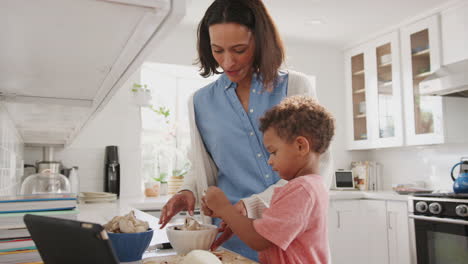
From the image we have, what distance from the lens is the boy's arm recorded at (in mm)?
896

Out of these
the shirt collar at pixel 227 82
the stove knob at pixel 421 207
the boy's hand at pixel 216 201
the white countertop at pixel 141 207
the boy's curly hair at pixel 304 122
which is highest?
the shirt collar at pixel 227 82

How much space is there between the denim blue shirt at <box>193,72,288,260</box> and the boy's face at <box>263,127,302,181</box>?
0.16 meters

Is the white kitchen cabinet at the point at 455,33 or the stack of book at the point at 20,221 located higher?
the white kitchen cabinet at the point at 455,33

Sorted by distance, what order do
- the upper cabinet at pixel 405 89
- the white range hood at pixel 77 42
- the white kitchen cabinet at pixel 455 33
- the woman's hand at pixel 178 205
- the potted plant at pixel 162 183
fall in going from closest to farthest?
the white range hood at pixel 77 42 → the woman's hand at pixel 178 205 → the white kitchen cabinet at pixel 455 33 → the upper cabinet at pixel 405 89 → the potted plant at pixel 162 183

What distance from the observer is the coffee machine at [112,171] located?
331 cm

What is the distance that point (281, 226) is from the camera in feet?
2.76

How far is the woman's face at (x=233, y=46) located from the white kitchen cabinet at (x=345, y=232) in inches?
109

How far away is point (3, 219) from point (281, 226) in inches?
20.8

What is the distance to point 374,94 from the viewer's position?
4.14 metres

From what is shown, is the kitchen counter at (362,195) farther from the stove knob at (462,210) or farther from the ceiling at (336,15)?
the ceiling at (336,15)

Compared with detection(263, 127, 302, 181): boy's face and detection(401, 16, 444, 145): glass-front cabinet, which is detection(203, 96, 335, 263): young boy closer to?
detection(263, 127, 302, 181): boy's face

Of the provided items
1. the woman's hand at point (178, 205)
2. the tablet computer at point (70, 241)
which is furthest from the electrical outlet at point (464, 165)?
the tablet computer at point (70, 241)

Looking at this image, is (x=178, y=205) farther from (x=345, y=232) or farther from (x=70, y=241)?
(x=345, y=232)

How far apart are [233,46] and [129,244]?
0.68 metres
